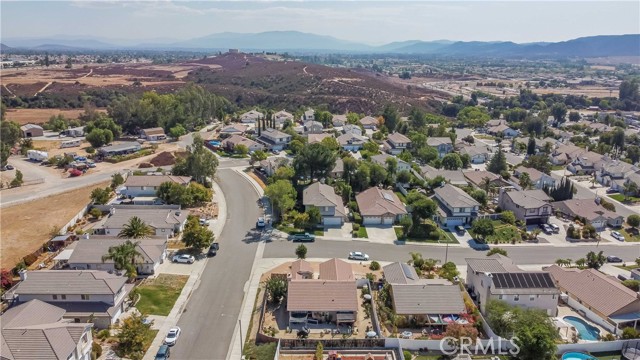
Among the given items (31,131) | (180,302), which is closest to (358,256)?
(180,302)

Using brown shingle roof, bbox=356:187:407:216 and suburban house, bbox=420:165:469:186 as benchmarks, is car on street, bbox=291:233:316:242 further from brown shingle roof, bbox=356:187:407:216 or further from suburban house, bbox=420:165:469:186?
suburban house, bbox=420:165:469:186

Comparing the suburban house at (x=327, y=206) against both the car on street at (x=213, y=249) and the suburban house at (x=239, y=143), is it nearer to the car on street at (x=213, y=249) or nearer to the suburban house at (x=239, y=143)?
the car on street at (x=213, y=249)

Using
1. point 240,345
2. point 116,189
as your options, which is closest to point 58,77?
point 116,189

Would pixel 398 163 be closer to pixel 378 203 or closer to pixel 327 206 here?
pixel 378 203

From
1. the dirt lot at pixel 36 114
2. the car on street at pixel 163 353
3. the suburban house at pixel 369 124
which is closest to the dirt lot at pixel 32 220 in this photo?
the car on street at pixel 163 353

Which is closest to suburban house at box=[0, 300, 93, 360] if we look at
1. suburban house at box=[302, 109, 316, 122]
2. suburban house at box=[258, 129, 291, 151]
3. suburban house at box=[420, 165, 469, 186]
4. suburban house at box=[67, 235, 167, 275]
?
suburban house at box=[67, 235, 167, 275]

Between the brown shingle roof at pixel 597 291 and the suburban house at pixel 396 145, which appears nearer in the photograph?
the brown shingle roof at pixel 597 291

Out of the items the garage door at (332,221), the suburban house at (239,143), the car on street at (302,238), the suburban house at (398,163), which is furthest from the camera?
the suburban house at (239,143)
